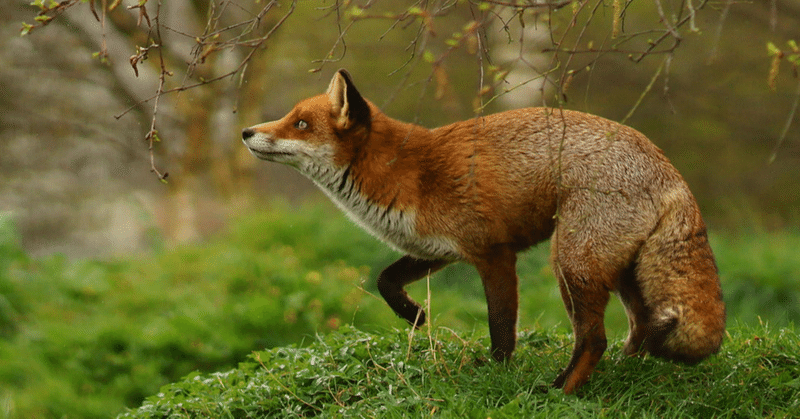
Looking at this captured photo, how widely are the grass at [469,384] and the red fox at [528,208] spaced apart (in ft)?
0.62

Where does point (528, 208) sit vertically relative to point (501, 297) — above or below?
above

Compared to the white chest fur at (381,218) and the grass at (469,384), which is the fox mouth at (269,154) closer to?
the white chest fur at (381,218)

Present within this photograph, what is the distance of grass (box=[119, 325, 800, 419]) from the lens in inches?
159

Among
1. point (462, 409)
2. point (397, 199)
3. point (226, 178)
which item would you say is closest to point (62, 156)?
point (226, 178)

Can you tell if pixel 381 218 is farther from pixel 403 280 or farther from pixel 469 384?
pixel 469 384

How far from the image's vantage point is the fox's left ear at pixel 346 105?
15.7 feet

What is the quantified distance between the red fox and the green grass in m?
0.47

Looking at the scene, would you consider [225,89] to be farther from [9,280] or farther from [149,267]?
[9,280]

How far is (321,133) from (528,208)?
131cm

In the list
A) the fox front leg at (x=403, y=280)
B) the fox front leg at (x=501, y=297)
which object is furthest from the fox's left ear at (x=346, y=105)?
the fox front leg at (x=501, y=297)

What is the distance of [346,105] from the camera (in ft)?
15.8

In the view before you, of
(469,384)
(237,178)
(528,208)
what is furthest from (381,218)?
(237,178)

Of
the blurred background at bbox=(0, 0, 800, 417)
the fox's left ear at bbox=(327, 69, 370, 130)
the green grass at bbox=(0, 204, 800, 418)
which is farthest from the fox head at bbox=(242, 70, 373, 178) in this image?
the green grass at bbox=(0, 204, 800, 418)

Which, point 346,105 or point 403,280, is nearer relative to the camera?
point 346,105
